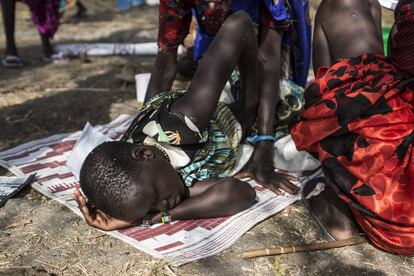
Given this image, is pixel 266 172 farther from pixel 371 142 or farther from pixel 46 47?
pixel 46 47

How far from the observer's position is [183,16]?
2.49 metres

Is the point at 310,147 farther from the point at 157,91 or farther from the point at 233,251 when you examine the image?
the point at 157,91

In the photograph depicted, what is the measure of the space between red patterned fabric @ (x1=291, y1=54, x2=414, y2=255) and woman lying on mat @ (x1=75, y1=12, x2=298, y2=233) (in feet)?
1.44

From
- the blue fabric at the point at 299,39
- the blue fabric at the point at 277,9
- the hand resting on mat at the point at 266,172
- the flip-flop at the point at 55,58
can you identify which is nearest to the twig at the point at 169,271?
the hand resting on mat at the point at 266,172

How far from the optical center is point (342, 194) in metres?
1.76

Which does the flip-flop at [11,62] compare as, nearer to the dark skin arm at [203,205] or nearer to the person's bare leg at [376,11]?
the dark skin arm at [203,205]

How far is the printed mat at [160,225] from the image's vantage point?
5.94 feet

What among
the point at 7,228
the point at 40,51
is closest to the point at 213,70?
the point at 7,228

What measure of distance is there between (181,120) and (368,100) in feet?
2.41

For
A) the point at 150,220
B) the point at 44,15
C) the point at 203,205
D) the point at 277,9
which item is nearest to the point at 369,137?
the point at 203,205

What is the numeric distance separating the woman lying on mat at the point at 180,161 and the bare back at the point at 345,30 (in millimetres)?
320

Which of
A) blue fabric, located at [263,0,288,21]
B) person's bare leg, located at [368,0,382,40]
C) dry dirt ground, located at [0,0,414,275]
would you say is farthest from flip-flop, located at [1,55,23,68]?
person's bare leg, located at [368,0,382,40]

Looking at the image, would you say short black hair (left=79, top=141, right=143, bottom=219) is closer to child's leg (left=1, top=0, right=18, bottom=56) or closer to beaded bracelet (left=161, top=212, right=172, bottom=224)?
beaded bracelet (left=161, top=212, right=172, bottom=224)

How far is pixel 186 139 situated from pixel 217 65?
35cm
